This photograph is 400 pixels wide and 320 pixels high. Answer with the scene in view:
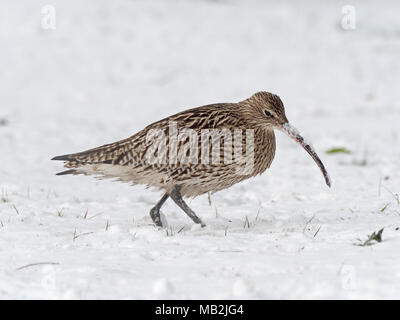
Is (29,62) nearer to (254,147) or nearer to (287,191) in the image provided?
(287,191)

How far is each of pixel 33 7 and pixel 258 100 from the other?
44.4 ft

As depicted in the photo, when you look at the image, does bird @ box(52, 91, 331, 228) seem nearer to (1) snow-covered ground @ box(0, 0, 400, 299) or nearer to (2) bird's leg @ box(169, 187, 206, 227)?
(2) bird's leg @ box(169, 187, 206, 227)

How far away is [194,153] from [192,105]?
872 cm

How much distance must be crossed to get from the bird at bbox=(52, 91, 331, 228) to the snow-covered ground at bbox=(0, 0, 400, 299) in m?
0.40

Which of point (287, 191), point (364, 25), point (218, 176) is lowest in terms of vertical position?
point (287, 191)

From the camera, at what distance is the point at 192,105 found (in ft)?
46.6

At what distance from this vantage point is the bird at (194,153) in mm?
5574

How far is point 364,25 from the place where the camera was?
60.7 ft

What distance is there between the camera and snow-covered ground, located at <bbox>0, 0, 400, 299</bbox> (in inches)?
166

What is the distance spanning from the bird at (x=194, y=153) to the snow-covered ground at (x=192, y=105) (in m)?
0.40
